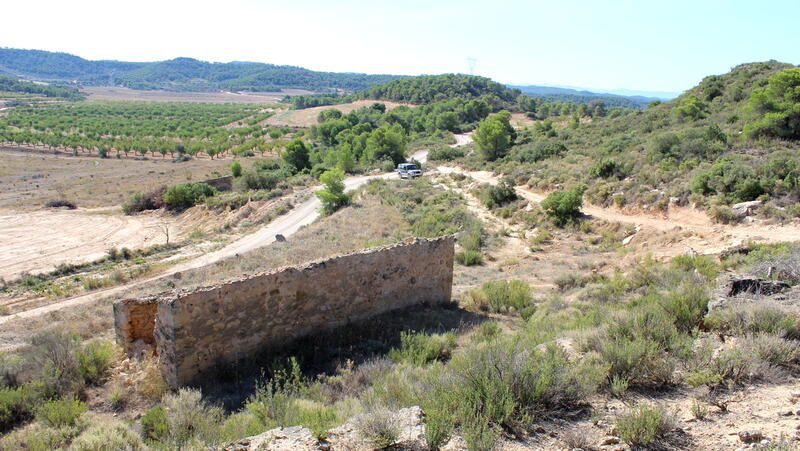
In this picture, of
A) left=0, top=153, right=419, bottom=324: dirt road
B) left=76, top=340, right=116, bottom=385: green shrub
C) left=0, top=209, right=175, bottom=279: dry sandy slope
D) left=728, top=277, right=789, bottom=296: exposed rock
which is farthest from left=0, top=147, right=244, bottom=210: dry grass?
left=728, top=277, right=789, bottom=296: exposed rock

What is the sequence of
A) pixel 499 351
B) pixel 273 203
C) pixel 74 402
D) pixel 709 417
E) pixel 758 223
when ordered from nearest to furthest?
pixel 709 417 < pixel 499 351 < pixel 74 402 < pixel 758 223 < pixel 273 203

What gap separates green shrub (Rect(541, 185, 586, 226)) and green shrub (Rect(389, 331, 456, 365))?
15.5 meters

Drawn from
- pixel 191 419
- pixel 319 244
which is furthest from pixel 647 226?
pixel 191 419

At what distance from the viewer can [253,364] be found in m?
8.80

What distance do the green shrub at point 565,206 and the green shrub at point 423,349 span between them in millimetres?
15524

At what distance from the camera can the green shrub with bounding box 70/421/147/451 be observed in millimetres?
5543

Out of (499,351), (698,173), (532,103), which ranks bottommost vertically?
(499,351)

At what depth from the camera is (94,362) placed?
8.60 meters

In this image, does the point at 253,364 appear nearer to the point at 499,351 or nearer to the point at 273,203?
the point at 499,351

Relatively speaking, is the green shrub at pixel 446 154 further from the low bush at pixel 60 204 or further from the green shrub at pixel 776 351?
the green shrub at pixel 776 351

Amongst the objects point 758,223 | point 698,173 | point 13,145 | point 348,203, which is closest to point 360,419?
point 758,223

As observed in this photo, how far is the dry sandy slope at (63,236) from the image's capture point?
26.8 metres

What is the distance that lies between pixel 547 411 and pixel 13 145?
98230mm

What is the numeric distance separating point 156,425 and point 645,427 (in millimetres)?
5869
